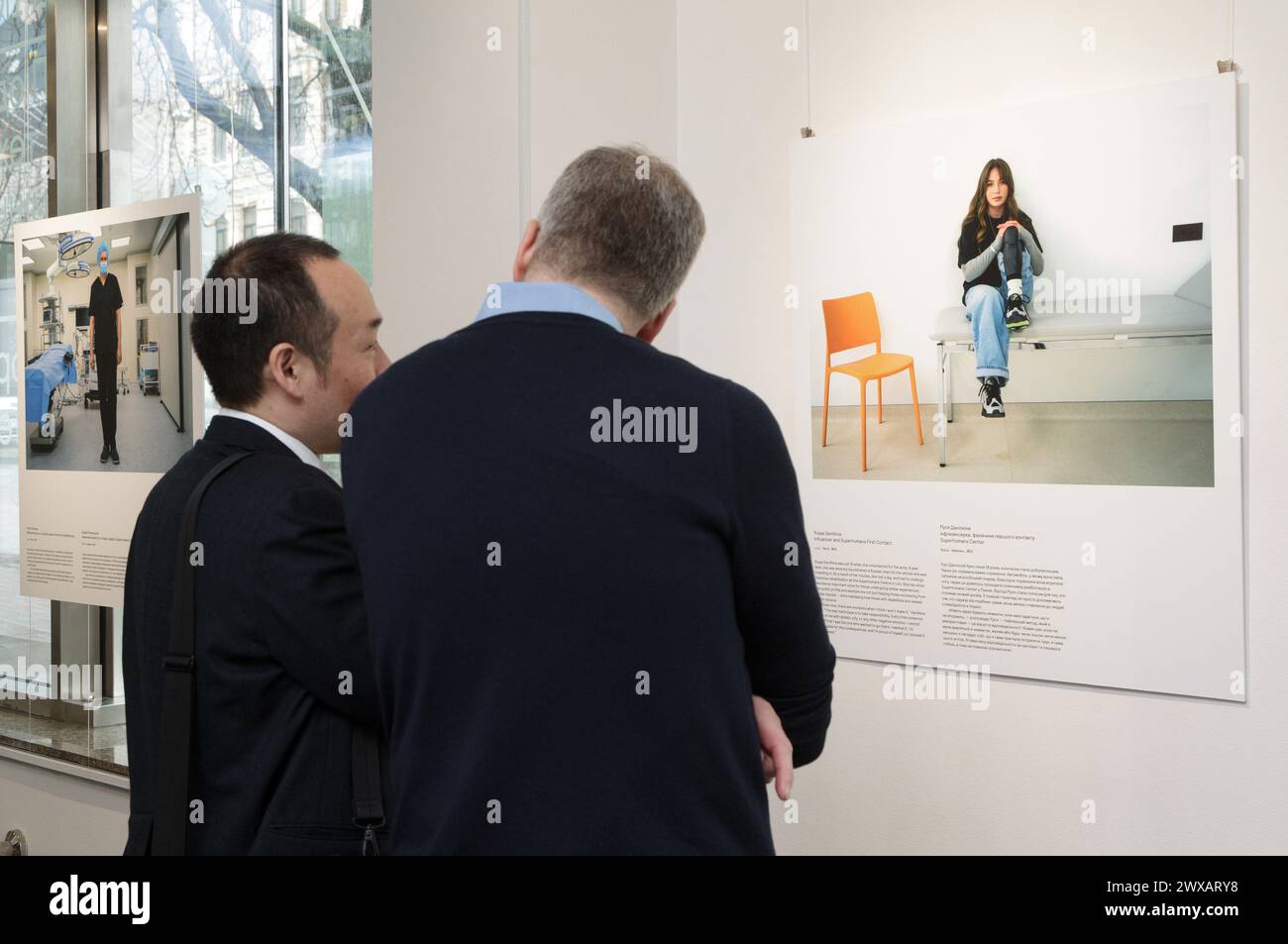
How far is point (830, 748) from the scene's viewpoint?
297 centimetres

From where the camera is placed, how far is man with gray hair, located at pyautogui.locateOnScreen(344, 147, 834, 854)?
109cm

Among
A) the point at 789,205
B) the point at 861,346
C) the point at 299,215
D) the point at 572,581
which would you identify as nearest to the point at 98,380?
the point at 299,215

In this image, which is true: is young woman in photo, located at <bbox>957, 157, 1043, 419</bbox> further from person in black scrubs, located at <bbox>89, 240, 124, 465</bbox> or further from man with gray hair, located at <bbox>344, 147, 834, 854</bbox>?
person in black scrubs, located at <bbox>89, 240, 124, 465</bbox>

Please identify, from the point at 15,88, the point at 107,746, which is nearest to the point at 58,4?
the point at 15,88

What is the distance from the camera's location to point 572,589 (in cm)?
109

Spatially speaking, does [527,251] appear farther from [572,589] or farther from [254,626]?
[254,626]

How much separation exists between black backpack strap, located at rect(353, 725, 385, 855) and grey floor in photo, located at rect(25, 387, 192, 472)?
7.31ft

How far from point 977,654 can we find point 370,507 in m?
1.93

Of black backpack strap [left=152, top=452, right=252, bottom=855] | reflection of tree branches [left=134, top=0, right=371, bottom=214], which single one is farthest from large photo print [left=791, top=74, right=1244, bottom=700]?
black backpack strap [left=152, top=452, right=252, bottom=855]

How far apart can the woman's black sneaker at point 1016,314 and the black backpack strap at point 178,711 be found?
192 cm

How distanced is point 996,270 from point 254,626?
1968 mm

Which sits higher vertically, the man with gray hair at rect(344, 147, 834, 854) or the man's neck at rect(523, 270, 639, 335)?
the man's neck at rect(523, 270, 639, 335)

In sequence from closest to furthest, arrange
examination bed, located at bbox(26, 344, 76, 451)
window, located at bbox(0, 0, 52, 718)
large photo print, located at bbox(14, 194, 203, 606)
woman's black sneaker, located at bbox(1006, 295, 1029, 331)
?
woman's black sneaker, located at bbox(1006, 295, 1029, 331), large photo print, located at bbox(14, 194, 203, 606), examination bed, located at bbox(26, 344, 76, 451), window, located at bbox(0, 0, 52, 718)
